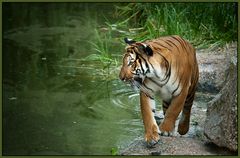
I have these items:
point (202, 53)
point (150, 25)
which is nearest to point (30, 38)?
point (150, 25)

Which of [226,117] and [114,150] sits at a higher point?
[226,117]

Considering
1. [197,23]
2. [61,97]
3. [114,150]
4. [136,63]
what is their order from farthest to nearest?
1. [197,23]
2. [61,97]
3. [114,150]
4. [136,63]

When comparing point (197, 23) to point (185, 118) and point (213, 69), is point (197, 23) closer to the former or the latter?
point (213, 69)

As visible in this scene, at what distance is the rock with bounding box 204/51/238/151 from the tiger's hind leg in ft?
1.10

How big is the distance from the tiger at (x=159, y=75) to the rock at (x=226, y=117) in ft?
0.90

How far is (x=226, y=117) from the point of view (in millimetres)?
4492

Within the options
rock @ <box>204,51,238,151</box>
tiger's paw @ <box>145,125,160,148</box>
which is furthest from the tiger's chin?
rock @ <box>204,51,238,151</box>

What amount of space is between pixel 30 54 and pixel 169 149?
17.5ft

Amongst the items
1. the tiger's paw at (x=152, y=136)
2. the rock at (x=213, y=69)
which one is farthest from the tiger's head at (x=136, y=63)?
the rock at (x=213, y=69)

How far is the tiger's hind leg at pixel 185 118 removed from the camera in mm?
5133

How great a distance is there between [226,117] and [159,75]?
2.01 ft

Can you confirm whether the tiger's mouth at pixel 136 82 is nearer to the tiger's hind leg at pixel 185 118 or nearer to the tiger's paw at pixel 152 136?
the tiger's paw at pixel 152 136

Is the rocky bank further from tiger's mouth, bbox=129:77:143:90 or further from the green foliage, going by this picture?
the green foliage

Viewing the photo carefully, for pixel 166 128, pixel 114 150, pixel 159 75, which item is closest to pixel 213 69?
pixel 114 150
